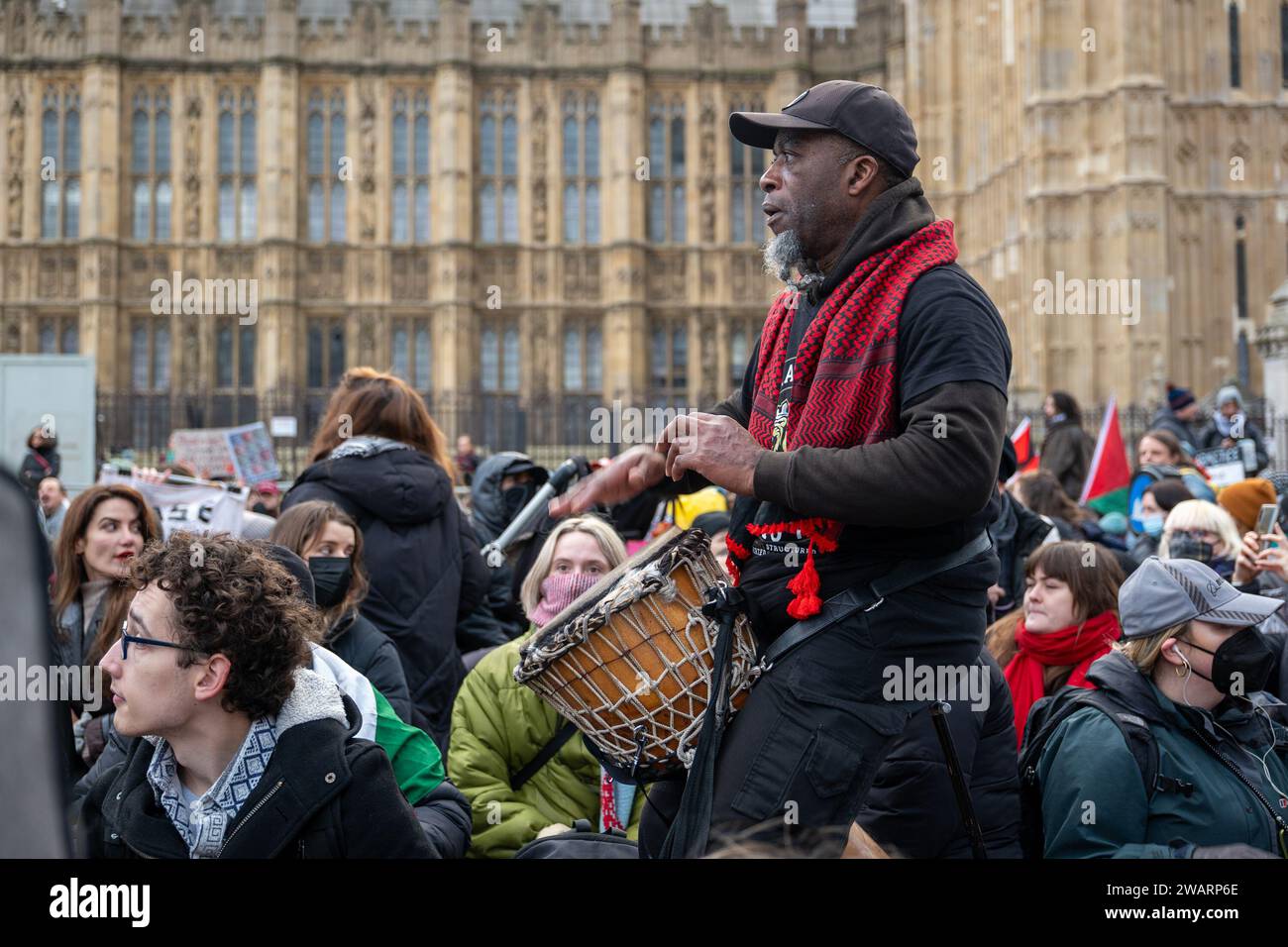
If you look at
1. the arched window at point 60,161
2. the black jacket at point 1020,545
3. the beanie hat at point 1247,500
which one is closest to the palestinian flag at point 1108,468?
the beanie hat at point 1247,500

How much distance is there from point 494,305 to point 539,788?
23428mm

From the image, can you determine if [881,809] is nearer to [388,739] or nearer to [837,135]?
[388,739]

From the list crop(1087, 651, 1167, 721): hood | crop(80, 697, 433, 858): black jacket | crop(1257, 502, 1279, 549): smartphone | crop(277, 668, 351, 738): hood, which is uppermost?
crop(1257, 502, 1279, 549): smartphone

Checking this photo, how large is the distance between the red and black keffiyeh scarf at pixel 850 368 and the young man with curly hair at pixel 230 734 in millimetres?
919

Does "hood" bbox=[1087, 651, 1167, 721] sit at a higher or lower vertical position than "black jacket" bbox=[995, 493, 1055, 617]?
lower

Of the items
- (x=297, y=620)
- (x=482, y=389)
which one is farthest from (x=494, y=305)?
(x=297, y=620)

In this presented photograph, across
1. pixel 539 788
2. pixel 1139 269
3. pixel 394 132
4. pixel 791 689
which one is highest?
pixel 394 132

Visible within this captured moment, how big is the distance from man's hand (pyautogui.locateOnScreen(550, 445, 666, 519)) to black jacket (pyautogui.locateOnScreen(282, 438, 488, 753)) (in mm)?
1969

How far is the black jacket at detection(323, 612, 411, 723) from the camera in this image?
391 centimetres

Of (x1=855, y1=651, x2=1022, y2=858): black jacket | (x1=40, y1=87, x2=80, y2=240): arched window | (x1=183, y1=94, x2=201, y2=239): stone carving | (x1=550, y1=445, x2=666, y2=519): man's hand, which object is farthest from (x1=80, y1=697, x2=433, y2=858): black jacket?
(x1=40, y1=87, x2=80, y2=240): arched window

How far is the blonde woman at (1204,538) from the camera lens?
17.9ft

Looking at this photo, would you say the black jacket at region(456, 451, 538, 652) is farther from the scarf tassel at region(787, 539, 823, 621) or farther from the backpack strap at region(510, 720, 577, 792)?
the scarf tassel at region(787, 539, 823, 621)

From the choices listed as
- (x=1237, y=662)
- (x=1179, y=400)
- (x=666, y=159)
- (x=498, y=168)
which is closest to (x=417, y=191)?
(x=498, y=168)

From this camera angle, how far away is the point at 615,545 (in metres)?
4.58
